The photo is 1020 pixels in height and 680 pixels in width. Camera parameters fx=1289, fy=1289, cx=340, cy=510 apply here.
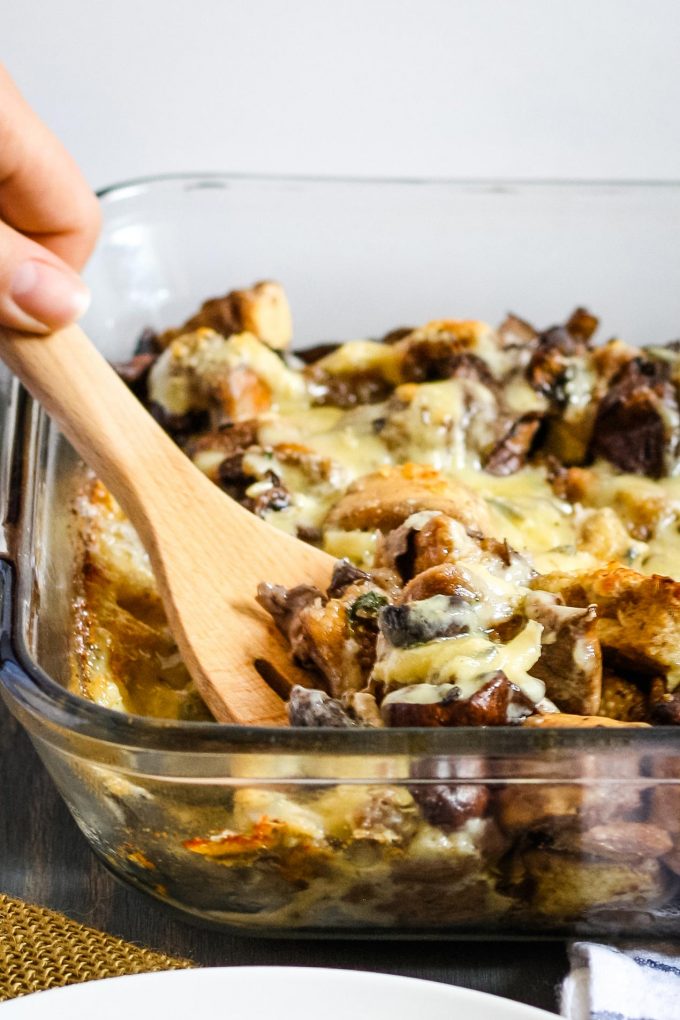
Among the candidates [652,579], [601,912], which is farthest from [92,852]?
[652,579]

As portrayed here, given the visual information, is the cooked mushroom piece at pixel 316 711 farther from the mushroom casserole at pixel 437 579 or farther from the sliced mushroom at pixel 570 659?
the sliced mushroom at pixel 570 659

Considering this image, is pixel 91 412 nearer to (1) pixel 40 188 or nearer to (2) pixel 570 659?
(1) pixel 40 188

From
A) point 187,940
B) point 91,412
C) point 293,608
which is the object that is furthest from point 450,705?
point 91,412

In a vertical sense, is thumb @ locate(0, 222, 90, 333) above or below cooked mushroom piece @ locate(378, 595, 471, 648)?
above

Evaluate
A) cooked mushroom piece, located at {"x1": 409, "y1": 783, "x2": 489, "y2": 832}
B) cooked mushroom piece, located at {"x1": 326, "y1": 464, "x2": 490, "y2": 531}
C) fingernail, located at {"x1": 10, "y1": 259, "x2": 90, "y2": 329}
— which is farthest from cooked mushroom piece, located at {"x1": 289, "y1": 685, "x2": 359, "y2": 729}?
fingernail, located at {"x1": 10, "y1": 259, "x2": 90, "y2": 329}

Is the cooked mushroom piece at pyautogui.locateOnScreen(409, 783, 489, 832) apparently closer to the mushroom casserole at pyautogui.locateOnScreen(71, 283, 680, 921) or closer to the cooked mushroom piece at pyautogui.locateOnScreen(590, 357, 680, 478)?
the mushroom casserole at pyautogui.locateOnScreen(71, 283, 680, 921)

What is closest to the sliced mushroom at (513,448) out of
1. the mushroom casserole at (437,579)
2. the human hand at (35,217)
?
the mushroom casserole at (437,579)
